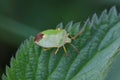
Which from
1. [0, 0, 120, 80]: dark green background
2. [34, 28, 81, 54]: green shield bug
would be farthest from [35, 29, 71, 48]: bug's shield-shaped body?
[0, 0, 120, 80]: dark green background

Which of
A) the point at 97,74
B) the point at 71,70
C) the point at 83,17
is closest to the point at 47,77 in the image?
the point at 71,70

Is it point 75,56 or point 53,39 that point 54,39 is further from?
point 75,56

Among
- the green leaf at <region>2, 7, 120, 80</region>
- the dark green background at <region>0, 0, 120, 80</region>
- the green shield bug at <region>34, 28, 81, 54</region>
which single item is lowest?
the green leaf at <region>2, 7, 120, 80</region>

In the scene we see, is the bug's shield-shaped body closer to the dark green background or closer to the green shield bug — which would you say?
the green shield bug

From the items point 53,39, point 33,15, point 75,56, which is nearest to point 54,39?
point 53,39

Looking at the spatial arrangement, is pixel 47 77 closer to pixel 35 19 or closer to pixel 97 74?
pixel 97 74

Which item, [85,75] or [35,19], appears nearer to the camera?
[85,75]
